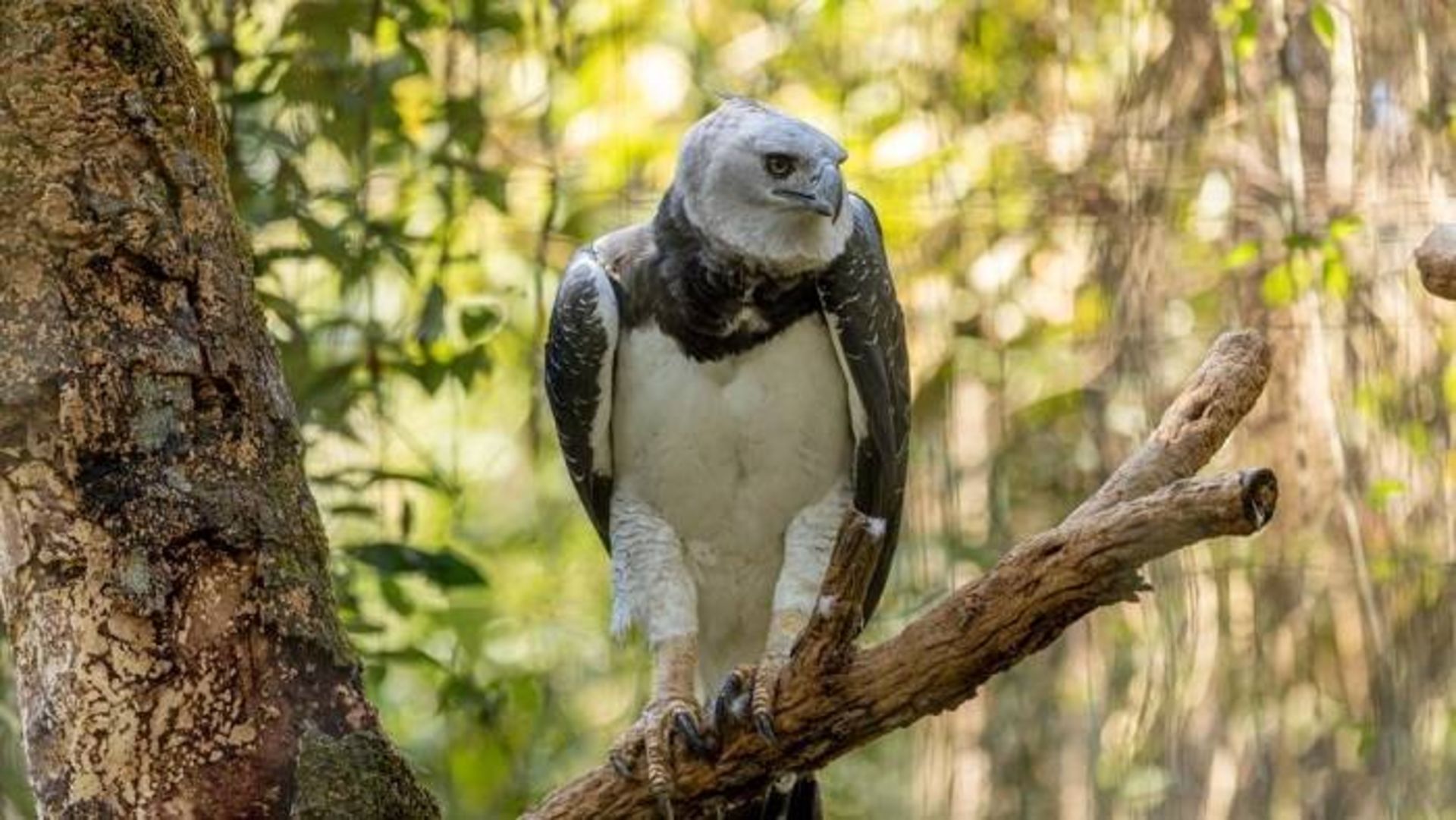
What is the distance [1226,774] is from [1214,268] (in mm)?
1348

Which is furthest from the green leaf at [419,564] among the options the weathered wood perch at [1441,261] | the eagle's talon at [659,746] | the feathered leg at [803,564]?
the weathered wood perch at [1441,261]

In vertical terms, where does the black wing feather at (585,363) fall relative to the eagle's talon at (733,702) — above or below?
above

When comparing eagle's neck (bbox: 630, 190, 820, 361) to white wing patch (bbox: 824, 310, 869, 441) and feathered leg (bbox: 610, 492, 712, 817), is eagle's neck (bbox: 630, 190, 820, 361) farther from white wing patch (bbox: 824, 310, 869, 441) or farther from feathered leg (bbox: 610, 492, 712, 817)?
feathered leg (bbox: 610, 492, 712, 817)

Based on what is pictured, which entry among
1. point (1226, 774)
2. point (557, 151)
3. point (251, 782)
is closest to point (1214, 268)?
point (1226, 774)

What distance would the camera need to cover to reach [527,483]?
7.94 m

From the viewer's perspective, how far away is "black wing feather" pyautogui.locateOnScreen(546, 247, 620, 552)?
371 cm

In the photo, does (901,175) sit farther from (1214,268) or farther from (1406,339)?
(1406,339)

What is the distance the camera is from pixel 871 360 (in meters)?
3.67

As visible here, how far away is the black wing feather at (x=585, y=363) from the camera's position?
3711 millimetres

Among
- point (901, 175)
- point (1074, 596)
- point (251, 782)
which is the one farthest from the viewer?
point (901, 175)

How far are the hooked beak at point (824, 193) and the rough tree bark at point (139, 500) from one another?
115 cm

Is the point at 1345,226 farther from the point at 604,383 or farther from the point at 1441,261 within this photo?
the point at 1441,261

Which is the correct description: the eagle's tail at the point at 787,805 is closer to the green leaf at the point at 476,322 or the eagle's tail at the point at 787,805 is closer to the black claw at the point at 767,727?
the black claw at the point at 767,727

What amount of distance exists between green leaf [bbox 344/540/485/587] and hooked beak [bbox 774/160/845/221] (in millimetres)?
1264
